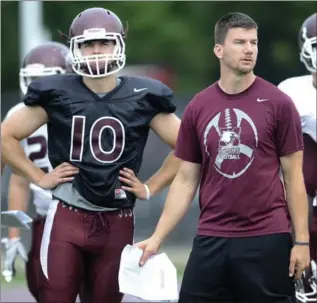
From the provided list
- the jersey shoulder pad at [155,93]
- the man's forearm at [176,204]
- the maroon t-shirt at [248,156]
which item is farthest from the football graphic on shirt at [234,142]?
the jersey shoulder pad at [155,93]

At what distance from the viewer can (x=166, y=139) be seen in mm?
7270

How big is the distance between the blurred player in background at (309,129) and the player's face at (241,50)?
1721 millimetres

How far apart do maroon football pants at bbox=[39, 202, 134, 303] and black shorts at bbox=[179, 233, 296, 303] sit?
2.16 ft

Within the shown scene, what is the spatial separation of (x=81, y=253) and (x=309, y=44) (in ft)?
8.06

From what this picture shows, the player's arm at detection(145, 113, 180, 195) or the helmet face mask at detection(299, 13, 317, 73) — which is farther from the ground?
the helmet face mask at detection(299, 13, 317, 73)

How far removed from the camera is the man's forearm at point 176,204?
6.68 metres

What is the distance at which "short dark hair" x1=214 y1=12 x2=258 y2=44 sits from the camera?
6500mm

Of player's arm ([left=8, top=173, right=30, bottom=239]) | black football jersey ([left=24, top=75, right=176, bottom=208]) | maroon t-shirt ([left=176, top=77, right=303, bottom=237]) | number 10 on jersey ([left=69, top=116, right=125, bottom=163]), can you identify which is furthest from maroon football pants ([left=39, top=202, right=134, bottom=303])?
player's arm ([left=8, top=173, right=30, bottom=239])

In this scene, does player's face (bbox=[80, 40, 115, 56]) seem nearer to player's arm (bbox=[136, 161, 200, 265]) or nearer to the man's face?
the man's face

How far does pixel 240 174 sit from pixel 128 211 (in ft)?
3.21

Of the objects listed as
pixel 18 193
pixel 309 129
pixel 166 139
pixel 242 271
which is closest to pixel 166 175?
pixel 166 139

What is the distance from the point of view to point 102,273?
6996mm

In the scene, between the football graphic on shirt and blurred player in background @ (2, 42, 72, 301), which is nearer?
the football graphic on shirt

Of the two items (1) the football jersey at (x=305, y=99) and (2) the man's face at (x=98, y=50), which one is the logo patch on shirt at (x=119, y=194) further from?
(1) the football jersey at (x=305, y=99)
